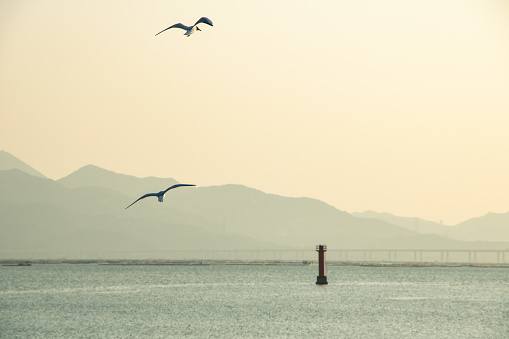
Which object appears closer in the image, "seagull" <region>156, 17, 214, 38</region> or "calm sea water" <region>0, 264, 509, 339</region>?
"seagull" <region>156, 17, 214, 38</region>

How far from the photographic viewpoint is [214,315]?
332ft

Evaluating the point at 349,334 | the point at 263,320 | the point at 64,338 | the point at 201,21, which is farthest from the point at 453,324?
the point at 201,21

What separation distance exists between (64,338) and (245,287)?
84818mm

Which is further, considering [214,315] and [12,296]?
[12,296]

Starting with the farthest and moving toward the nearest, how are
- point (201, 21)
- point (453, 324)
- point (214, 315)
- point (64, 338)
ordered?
point (214, 315) < point (453, 324) < point (64, 338) < point (201, 21)

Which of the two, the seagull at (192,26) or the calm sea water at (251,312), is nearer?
the seagull at (192,26)

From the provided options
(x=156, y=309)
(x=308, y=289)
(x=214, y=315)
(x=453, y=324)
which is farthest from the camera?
(x=308, y=289)

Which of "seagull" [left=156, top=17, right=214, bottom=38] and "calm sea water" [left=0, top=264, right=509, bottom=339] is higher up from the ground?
"seagull" [left=156, top=17, right=214, bottom=38]

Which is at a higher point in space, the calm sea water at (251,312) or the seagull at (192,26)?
the seagull at (192,26)

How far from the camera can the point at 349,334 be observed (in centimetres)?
8462

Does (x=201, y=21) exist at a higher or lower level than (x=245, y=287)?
higher

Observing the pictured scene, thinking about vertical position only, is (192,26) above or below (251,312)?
above

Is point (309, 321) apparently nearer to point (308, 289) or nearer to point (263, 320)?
point (263, 320)

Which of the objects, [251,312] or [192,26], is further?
[251,312]
